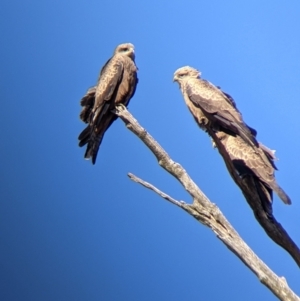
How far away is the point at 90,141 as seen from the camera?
19.1 ft

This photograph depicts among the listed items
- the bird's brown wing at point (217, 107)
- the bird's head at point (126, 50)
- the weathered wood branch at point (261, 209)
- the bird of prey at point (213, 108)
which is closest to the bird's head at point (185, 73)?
the bird of prey at point (213, 108)

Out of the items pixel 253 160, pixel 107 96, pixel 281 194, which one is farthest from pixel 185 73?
pixel 281 194

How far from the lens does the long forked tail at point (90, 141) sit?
5.72 metres

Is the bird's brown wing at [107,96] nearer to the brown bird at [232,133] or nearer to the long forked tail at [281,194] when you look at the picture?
the brown bird at [232,133]

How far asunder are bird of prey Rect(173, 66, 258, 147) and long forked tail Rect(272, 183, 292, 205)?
433 mm

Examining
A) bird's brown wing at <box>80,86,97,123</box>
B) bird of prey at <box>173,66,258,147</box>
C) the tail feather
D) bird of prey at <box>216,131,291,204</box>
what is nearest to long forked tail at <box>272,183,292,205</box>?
bird of prey at <box>216,131,291,204</box>

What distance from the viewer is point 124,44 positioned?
22.4 ft

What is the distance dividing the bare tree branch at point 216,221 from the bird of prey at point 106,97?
922 mm

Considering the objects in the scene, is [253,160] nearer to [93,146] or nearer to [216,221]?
[216,221]

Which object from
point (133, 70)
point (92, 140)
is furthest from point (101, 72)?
point (92, 140)

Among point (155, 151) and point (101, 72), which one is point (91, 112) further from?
point (155, 151)

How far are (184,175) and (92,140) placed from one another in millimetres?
1590

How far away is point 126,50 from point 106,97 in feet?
3.18

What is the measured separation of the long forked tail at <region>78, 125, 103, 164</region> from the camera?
5.72m
